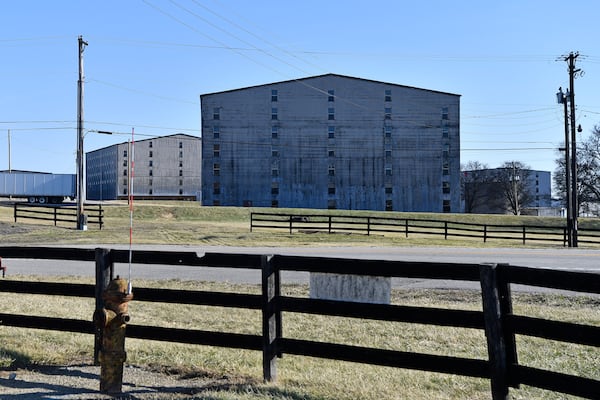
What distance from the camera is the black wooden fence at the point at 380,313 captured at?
4.10 m

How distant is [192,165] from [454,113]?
185 ft

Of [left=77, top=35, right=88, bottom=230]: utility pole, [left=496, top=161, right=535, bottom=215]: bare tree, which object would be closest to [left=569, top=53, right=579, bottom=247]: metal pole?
[left=77, top=35, right=88, bottom=230]: utility pole

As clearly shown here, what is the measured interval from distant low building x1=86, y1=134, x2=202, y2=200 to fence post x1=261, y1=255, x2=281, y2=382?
101632mm

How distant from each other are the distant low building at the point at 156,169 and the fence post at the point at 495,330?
103 meters

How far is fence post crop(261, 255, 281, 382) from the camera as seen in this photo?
17.1 feet

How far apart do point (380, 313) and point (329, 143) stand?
216 feet

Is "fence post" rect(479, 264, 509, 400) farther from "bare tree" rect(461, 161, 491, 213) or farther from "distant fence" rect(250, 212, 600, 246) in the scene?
"bare tree" rect(461, 161, 491, 213)

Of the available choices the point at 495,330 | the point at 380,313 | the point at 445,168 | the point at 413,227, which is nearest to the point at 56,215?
the point at 413,227

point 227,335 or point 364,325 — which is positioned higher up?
point 227,335

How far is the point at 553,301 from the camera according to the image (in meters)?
10.8

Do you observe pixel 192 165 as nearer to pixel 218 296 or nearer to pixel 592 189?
pixel 592 189

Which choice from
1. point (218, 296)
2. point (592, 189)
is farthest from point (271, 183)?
point (218, 296)

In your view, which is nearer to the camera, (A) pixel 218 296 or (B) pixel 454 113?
(A) pixel 218 296

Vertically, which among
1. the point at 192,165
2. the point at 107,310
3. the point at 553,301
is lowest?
the point at 553,301
